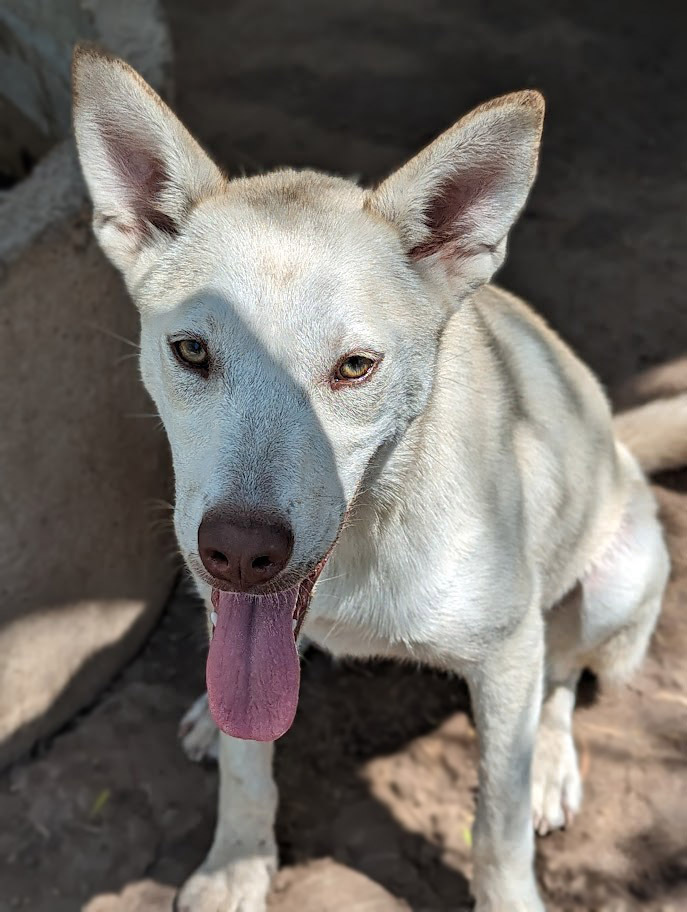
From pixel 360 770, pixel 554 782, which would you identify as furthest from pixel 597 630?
pixel 360 770

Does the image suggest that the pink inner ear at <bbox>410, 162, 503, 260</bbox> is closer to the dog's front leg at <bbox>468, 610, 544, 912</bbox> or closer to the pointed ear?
the pointed ear

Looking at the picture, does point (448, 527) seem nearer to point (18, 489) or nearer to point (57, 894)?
point (18, 489)

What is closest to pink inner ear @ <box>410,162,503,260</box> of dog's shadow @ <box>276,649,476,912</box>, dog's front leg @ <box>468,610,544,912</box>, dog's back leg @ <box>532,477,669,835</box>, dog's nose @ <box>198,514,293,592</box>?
dog's nose @ <box>198,514,293,592</box>

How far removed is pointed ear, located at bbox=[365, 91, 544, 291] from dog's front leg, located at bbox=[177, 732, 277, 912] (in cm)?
164

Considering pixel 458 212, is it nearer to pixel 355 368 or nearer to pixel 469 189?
pixel 469 189

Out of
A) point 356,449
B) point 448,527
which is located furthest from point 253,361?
point 448,527

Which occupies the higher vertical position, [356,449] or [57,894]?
[356,449]

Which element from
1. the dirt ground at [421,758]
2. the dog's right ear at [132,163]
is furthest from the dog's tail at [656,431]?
the dog's right ear at [132,163]

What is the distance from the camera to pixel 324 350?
7.26ft

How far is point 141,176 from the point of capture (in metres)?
2.49

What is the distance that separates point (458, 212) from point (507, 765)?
1.55 m

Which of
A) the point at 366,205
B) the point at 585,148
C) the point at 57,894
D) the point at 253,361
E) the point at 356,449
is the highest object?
the point at 366,205

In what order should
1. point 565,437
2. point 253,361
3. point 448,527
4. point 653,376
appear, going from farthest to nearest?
point 653,376
point 565,437
point 448,527
point 253,361

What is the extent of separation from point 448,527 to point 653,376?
2.30 meters
